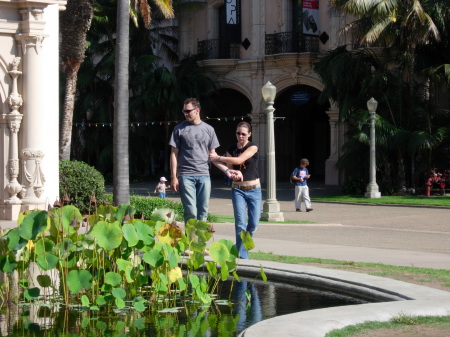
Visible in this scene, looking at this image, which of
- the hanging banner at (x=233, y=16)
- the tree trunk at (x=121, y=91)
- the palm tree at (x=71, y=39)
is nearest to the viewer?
the tree trunk at (x=121, y=91)

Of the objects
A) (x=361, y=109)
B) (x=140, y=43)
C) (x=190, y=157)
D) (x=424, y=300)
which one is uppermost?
(x=140, y=43)

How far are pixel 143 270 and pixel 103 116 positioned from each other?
3607cm

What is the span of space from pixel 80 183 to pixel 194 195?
1064 centimetres

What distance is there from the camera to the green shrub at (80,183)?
68.5 ft

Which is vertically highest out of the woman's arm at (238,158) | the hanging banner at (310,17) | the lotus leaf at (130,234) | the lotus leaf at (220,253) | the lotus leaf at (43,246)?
the hanging banner at (310,17)

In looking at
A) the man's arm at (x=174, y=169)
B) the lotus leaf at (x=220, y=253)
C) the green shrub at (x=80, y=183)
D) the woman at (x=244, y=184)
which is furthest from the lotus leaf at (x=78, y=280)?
the green shrub at (x=80, y=183)

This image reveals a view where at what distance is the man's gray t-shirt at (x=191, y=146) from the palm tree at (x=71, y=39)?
592 inches

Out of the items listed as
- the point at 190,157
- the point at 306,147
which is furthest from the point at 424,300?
the point at 306,147

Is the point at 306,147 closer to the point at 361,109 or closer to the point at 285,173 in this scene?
the point at 285,173

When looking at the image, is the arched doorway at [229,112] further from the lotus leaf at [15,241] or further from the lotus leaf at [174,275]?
the lotus leaf at [15,241]

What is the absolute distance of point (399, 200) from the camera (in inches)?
1161

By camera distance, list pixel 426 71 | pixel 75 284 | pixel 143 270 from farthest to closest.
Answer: pixel 426 71 → pixel 143 270 → pixel 75 284

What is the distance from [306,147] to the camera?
48.9 m

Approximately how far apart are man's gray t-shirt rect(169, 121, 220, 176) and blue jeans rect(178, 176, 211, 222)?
7 cm
